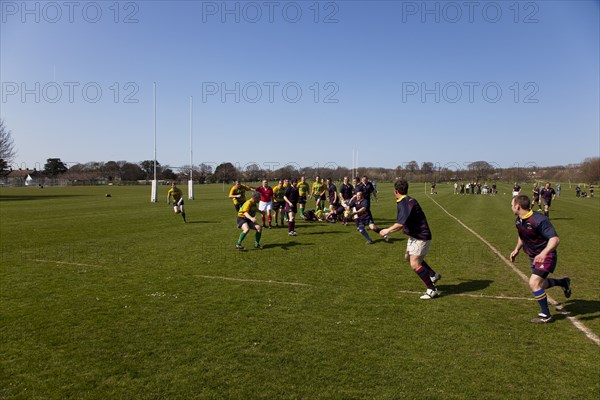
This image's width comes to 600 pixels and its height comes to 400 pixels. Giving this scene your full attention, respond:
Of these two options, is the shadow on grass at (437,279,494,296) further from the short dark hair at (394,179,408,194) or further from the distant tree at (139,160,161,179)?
the distant tree at (139,160,161,179)

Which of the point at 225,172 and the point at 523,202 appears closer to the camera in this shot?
the point at 523,202

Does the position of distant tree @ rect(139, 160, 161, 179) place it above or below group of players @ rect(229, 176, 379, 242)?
above

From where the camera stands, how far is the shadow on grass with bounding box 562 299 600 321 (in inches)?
262

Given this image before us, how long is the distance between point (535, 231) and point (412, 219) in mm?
1999

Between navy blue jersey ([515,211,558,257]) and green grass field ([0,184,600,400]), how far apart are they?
114 centimetres

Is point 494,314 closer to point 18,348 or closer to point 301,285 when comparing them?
point 301,285

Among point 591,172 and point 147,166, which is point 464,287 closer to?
point 591,172

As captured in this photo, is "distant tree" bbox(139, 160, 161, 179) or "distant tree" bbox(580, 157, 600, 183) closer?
"distant tree" bbox(580, 157, 600, 183)

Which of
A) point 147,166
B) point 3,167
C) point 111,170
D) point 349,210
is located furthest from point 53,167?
point 349,210

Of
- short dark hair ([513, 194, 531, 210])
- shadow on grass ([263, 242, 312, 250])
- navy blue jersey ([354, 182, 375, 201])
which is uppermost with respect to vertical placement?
navy blue jersey ([354, 182, 375, 201])

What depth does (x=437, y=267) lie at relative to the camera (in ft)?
34.2

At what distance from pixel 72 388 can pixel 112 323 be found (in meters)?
1.99

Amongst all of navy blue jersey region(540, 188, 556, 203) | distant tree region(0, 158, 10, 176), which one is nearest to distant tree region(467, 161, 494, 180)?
navy blue jersey region(540, 188, 556, 203)

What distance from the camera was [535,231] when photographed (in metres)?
6.45
